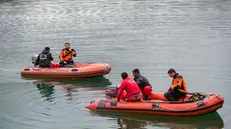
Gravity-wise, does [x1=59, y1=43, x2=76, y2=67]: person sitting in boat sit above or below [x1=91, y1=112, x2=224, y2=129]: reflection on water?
above

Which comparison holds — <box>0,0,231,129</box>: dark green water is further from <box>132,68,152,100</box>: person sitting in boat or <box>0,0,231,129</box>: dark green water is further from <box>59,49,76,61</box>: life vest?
<box>59,49,76,61</box>: life vest

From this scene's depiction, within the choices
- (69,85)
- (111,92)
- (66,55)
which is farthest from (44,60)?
(111,92)

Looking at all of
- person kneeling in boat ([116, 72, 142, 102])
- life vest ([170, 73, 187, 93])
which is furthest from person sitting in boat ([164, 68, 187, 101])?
person kneeling in boat ([116, 72, 142, 102])

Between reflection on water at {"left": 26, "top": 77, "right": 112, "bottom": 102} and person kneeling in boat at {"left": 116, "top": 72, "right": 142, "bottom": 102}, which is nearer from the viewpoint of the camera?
person kneeling in boat at {"left": 116, "top": 72, "right": 142, "bottom": 102}

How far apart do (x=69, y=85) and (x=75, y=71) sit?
3.23 ft

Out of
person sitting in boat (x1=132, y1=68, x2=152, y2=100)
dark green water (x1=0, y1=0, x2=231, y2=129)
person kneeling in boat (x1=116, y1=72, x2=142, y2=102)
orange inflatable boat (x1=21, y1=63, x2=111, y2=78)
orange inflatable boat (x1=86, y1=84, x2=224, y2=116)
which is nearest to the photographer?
orange inflatable boat (x1=86, y1=84, x2=224, y2=116)

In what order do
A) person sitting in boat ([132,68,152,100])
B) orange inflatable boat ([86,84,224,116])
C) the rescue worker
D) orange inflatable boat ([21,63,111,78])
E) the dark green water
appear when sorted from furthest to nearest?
the rescue worker
orange inflatable boat ([21,63,111,78])
person sitting in boat ([132,68,152,100])
the dark green water
orange inflatable boat ([86,84,224,116])

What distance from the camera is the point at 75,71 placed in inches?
898

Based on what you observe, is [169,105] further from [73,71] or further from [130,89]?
[73,71]

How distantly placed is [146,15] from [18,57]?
19170mm

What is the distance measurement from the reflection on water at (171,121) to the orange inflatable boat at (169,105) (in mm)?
219

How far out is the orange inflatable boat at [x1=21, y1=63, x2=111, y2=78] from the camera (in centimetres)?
2261

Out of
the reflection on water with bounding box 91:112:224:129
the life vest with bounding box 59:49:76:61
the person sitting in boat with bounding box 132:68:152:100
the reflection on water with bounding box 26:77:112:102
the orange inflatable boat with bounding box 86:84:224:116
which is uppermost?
the life vest with bounding box 59:49:76:61

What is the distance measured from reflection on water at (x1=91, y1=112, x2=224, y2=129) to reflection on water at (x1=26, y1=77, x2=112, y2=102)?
411cm
